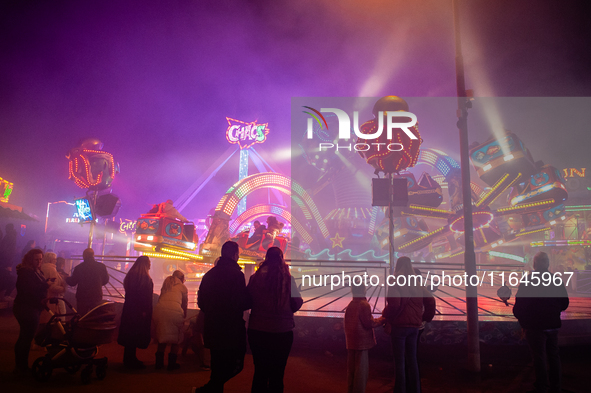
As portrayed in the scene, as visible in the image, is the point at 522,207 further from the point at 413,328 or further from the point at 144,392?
the point at 144,392

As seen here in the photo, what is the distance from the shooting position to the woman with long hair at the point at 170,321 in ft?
21.0

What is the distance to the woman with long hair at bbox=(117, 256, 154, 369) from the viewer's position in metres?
6.21

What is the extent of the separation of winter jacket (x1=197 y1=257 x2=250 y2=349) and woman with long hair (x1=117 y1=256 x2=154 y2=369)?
293 cm

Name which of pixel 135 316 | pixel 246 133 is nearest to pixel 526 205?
pixel 135 316

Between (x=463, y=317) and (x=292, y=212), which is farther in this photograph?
(x=292, y=212)

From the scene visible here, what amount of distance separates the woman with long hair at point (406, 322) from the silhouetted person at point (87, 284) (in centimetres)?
630

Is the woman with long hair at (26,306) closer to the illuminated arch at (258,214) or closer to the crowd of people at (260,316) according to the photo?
the crowd of people at (260,316)

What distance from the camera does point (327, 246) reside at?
107ft

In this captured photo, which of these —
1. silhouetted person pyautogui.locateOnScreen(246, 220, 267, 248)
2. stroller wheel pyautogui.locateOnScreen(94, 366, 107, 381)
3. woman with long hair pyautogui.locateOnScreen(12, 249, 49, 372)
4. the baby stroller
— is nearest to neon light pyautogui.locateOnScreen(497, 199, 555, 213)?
silhouetted person pyautogui.locateOnScreen(246, 220, 267, 248)

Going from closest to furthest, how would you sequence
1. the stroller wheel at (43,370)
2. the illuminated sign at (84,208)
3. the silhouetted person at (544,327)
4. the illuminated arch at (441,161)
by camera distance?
the silhouetted person at (544,327), the stroller wheel at (43,370), the illuminated sign at (84,208), the illuminated arch at (441,161)

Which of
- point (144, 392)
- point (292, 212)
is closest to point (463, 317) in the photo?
point (144, 392)

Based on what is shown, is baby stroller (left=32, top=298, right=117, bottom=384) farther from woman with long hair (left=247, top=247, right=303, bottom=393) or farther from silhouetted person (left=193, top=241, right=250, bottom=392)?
woman with long hair (left=247, top=247, right=303, bottom=393)

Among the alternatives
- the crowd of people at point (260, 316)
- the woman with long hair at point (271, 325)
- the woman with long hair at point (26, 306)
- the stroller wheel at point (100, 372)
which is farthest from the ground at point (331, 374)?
the woman with long hair at point (271, 325)

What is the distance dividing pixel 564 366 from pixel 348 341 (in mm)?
5778
